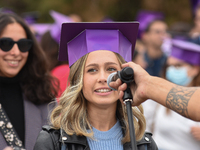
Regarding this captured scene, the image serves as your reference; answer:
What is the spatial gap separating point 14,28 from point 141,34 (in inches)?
219

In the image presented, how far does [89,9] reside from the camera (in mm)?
16219

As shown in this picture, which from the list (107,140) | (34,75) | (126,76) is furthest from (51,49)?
(126,76)

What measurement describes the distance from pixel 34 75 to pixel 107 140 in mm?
1557

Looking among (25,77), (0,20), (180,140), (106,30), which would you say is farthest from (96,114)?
(180,140)

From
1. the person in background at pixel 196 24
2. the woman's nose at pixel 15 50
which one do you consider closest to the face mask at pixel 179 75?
the person in background at pixel 196 24

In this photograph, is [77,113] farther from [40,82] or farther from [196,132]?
[196,132]

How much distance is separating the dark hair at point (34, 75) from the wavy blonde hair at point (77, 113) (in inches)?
31.2

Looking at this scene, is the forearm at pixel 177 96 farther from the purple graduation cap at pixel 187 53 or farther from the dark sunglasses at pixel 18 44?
the purple graduation cap at pixel 187 53

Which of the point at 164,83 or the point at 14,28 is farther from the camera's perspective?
the point at 14,28

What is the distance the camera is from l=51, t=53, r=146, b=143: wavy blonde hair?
321cm

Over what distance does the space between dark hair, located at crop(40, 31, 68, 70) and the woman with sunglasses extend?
1020 mm

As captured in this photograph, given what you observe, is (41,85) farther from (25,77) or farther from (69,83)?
(69,83)

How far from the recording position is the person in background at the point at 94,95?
316 cm

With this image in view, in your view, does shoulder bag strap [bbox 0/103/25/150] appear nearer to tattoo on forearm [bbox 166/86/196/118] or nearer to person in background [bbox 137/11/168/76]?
tattoo on forearm [bbox 166/86/196/118]
